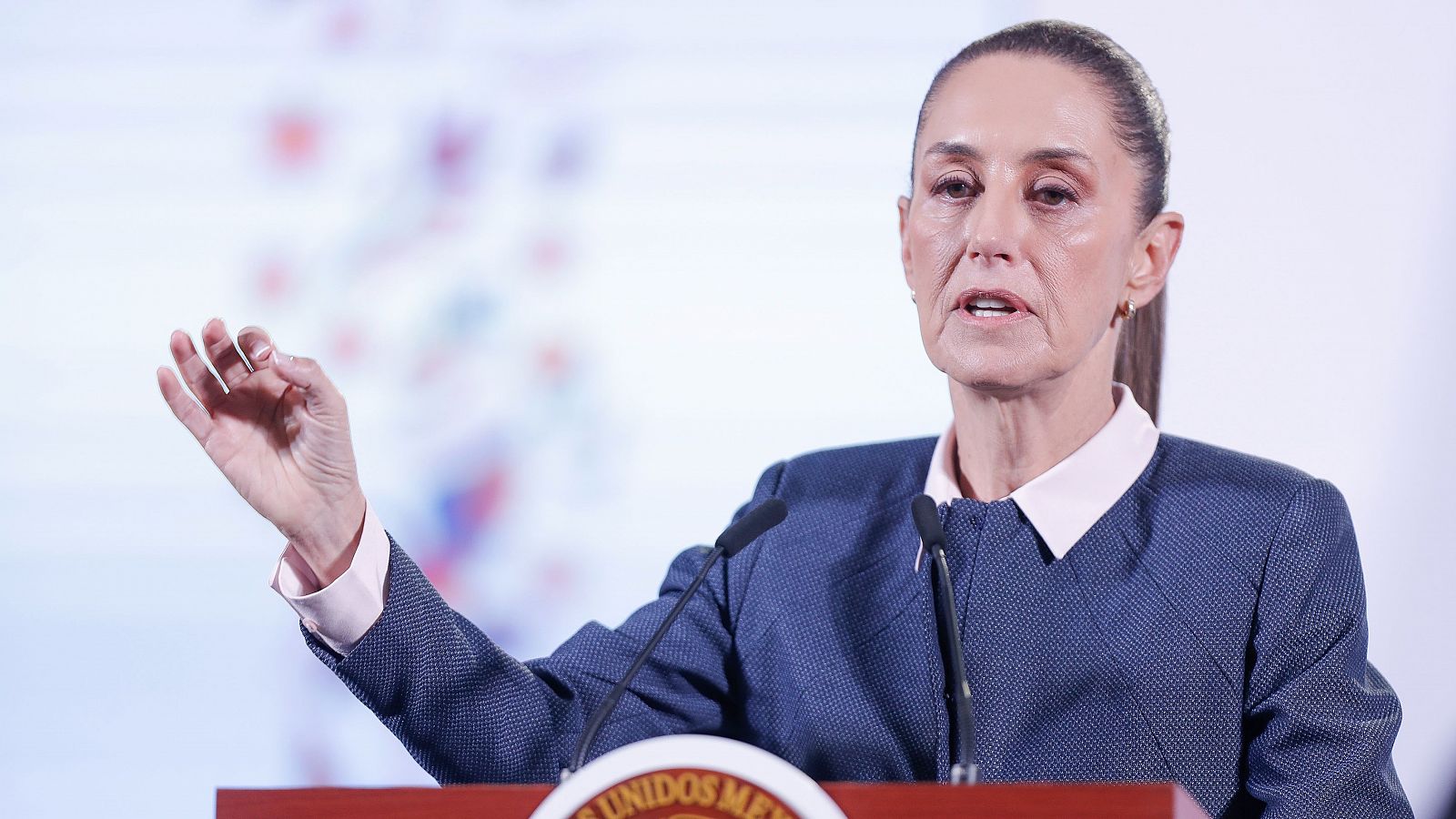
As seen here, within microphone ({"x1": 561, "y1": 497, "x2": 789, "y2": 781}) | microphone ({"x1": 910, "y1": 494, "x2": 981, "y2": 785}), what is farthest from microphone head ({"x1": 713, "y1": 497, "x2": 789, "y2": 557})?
microphone ({"x1": 910, "y1": 494, "x2": 981, "y2": 785})

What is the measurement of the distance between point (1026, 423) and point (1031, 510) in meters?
0.11

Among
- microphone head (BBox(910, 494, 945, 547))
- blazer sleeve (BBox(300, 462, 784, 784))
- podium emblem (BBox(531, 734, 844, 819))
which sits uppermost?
microphone head (BBox(910, 494, 945, 547))

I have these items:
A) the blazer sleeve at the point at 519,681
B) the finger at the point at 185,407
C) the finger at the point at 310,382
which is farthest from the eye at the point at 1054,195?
the finger at the point at 185,407

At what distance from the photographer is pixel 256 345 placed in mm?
1316

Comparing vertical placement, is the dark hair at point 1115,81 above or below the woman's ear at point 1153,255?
above

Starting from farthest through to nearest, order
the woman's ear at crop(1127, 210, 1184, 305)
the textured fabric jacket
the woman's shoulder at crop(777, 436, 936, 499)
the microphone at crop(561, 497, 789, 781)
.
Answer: the woman's shoulder at crop(777, 436, 936, 499), the woman's ear at crop(1127, 210, 1184, 305), the textured fabric jacket, the microphone at crop(561, 497, 789, 781)

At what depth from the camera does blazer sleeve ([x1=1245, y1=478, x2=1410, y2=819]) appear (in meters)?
1.34

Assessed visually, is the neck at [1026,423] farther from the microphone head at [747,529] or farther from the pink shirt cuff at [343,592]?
the pink shirt cuff at [343,592]

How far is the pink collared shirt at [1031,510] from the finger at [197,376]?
15 cm

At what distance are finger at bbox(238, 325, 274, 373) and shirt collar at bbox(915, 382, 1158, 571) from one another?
71 cm

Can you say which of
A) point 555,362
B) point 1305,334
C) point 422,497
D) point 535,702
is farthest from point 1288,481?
point 422,497

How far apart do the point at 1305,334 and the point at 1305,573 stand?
0.72m

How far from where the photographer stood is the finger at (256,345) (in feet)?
4.30

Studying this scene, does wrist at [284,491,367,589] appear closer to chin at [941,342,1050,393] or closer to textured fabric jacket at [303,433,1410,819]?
textured fabric jacket at [303,433,1410,819]
